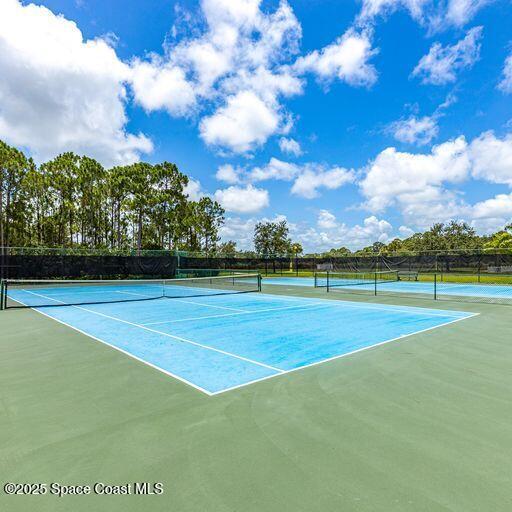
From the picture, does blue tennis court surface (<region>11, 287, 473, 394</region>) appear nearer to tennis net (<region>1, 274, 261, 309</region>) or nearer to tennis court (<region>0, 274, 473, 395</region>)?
tennis court (<region>0, 274, 473, 395</region>)

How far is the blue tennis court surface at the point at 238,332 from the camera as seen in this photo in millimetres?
5316

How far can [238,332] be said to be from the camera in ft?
26.4

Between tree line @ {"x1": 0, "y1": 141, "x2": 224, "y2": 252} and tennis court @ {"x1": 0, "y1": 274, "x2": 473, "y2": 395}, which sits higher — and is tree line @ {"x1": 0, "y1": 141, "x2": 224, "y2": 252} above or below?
above

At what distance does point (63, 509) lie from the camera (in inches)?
86.6

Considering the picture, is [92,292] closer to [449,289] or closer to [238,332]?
[238,332]

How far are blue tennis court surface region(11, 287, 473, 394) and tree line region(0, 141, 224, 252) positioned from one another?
2804cm

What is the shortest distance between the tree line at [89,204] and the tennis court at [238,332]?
27.7 m

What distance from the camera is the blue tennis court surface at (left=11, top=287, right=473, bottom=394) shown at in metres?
5.32

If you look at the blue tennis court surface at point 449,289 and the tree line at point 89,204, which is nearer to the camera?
the blue tennis court surface at point 449,289

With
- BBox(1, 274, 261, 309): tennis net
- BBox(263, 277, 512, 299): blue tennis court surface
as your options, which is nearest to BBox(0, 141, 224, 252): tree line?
BBox(1, 274, 261, 309): tennis net

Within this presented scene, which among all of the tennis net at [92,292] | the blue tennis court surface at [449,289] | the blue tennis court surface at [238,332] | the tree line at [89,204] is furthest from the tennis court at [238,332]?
the tree line at [89,204]

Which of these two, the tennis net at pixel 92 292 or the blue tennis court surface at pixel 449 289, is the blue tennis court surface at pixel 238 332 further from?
the blue tennis court surface at pixel 449 289

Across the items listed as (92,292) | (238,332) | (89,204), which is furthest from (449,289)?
(89,204)

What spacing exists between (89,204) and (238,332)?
3564cm
